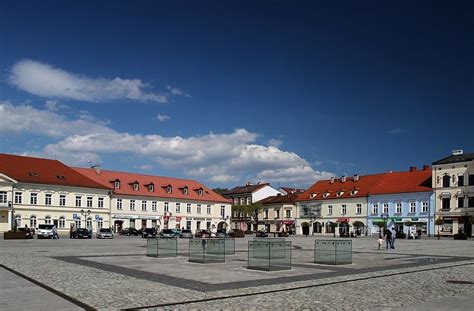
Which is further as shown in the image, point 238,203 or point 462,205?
point 238,203

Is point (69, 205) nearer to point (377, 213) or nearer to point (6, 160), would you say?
point (6, 160)

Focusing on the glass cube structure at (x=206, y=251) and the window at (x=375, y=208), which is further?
the window at (x=375, y=208)

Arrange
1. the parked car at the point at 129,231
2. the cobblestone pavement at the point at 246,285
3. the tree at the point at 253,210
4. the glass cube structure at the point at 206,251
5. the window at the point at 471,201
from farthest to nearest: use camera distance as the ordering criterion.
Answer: the tree at the point at 253,210
the parked car at the point at 129,231
the window at the point at 471,201
the glass cube structure at the point at 206,251
the cobblestone pavement at the point at 246,285

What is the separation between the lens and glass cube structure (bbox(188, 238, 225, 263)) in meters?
21.5

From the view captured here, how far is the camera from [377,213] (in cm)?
7950

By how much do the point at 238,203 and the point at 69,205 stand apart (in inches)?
1777

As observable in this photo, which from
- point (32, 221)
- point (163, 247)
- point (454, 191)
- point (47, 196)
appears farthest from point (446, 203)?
point (163, 247)

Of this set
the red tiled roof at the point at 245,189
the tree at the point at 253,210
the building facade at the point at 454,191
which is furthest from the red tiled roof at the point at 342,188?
the red tiled roof at the point at 245,189

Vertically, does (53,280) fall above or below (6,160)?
below

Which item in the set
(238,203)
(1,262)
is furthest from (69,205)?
(1,262)

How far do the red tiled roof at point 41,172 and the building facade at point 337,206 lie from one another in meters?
35.8

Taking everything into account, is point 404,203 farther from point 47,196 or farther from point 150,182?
point 47,196

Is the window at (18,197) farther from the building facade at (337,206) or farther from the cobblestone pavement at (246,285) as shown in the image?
the cobblestone pavement at (246,285)

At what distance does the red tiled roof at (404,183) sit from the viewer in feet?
246
